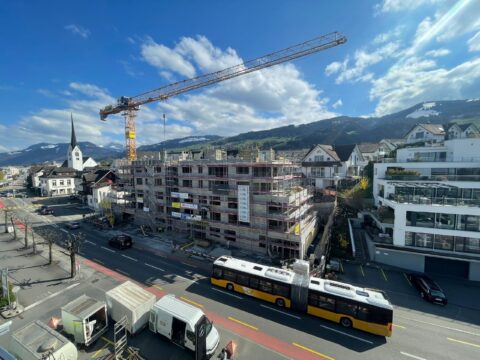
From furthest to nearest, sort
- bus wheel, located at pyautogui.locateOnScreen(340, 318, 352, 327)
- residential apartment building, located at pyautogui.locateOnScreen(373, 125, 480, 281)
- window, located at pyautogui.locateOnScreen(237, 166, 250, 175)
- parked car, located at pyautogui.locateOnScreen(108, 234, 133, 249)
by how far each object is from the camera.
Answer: parked car, located at pyautogui.locateOnScreen(108, 234, 133, 249) < window, located at pyautogui.locateOnScreen(237, 166, 250, 175) < residential apartment building, located at pyautogui.locateOnScreen(373, 125, 480, 281) < bus wheel, located at pyautogui.locateOnScreen(340, 318, 352, 327)

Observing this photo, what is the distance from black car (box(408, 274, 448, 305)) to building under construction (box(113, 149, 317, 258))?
14.7 m

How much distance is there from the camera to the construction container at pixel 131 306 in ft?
61.5

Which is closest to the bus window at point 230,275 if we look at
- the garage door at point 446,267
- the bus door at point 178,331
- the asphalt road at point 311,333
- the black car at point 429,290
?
the asphalt road at point 311,333

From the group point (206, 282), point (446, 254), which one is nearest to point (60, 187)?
point (206, 282)

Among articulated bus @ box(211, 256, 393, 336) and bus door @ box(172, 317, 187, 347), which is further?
articulated bus @ box(211, 256, 393, 336)

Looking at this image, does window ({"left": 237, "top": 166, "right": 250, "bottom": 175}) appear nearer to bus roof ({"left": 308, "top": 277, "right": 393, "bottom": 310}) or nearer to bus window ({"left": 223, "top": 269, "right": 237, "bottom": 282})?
bus window ({"left": 223, "top": 269, "right": 237, "bottom": 282})

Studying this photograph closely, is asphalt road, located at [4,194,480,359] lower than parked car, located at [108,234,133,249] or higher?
lower

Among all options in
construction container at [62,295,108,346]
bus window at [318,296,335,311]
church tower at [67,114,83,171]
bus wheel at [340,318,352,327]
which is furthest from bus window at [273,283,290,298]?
church tower at [67,114,83,171]

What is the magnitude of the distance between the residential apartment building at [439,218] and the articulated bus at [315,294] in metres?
15.5

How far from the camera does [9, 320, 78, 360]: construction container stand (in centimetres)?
1416

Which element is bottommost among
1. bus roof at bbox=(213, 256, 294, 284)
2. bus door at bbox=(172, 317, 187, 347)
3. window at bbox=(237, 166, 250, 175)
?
bus door at bbox=(172, 317, 187, 347)

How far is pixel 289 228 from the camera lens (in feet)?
118

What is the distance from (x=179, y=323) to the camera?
59.2 feet

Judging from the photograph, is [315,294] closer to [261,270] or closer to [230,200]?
[261,270]
